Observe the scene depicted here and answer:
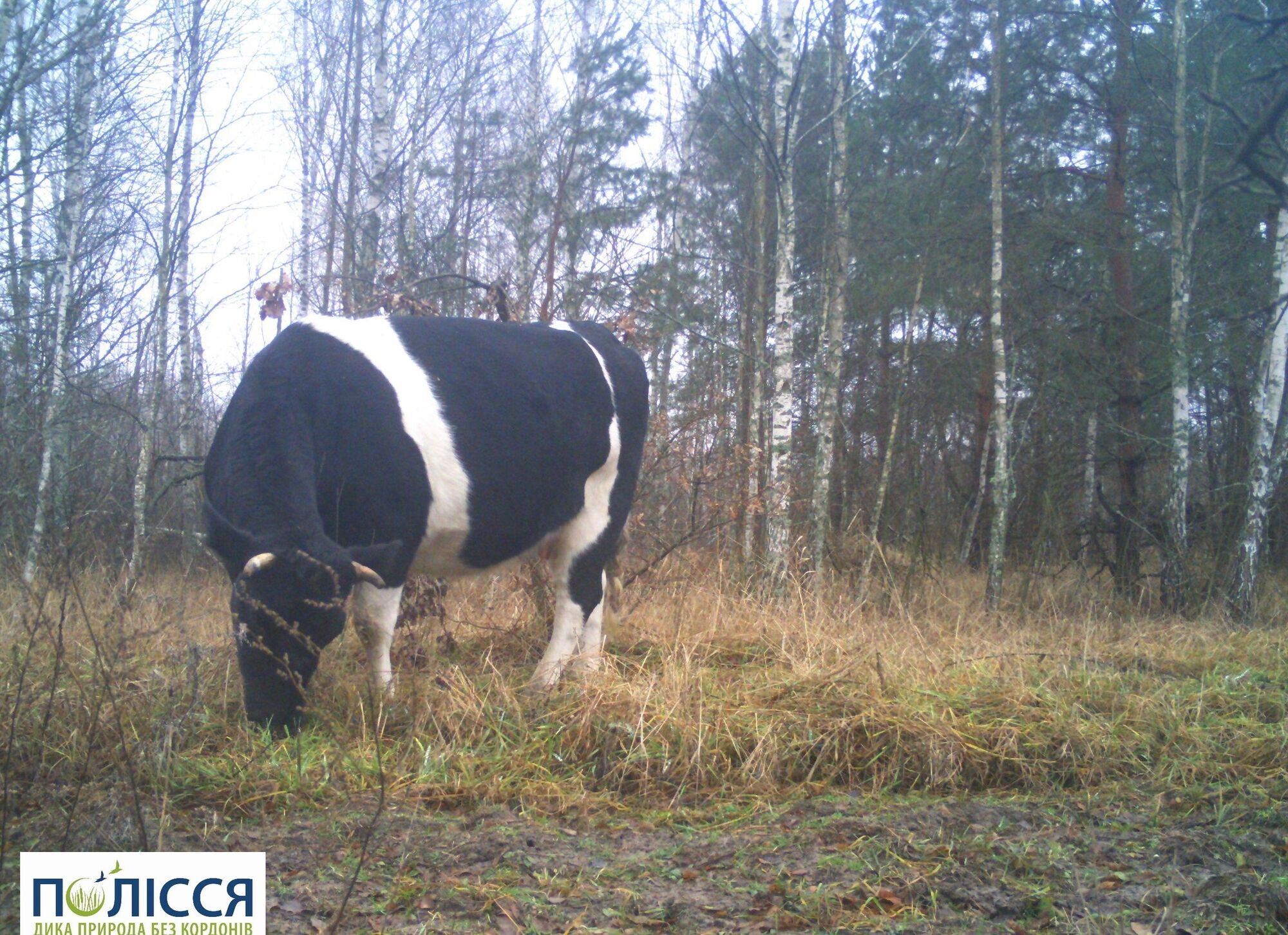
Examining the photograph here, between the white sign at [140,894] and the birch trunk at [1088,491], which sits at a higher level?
the birch trunk at [1088,491]

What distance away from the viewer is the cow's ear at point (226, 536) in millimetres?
4027

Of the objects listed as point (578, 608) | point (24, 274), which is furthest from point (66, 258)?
point (578, 608)

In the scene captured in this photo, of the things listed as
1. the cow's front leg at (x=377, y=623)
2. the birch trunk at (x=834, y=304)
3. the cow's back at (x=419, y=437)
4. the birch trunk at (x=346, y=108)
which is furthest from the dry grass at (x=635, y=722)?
the birch trunk at (x=346, y=108)

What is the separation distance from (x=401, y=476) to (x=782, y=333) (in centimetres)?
458

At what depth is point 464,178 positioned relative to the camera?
55.8 feet

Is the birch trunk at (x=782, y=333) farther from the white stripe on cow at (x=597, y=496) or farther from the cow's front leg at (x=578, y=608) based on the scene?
the cow's front leg at (x=578, y=608)

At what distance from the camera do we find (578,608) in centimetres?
585

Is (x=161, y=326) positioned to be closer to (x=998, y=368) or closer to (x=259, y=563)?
(x=259, y=563)

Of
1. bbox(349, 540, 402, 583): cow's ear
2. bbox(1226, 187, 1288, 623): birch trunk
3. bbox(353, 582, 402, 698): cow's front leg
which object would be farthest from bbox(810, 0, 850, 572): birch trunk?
bbox(349, 540, 402, 583): cow's ear

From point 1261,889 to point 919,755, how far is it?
1.51 m

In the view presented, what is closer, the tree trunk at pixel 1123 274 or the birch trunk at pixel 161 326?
the birch trunk at pixel 161 326

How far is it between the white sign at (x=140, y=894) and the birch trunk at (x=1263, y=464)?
9211 millimetres

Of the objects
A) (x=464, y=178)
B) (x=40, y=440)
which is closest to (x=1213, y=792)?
(x=40, y=440)

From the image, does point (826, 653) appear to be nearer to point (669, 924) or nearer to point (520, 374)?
point (520, 374)
